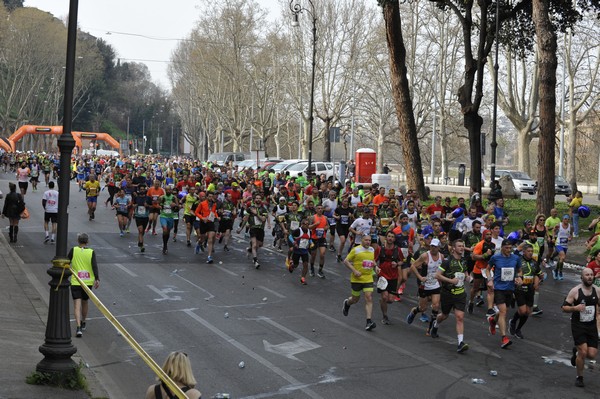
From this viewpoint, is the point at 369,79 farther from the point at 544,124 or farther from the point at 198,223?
the point at 198,223

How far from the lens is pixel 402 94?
3441 cm

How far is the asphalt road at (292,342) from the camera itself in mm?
10664

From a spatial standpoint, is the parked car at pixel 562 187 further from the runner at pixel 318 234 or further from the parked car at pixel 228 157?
the runner at pixel 318 234

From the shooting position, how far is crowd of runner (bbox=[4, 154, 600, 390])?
13.7m

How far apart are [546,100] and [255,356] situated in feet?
55.8

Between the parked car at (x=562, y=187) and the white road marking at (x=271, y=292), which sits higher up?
the parked car at (x=562, y=187)

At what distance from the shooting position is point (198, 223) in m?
22.5

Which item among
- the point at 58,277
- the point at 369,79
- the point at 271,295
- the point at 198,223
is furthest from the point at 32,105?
the point at 58,277

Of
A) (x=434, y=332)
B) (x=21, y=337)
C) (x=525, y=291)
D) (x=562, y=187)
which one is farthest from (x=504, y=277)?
(x=562, y=187)

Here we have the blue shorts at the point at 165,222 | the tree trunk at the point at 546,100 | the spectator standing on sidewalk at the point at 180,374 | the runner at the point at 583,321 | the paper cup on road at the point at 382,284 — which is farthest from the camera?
the tree trunk at the point at 546,100

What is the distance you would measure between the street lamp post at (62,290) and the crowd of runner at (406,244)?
5668mm

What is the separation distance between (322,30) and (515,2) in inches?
1150

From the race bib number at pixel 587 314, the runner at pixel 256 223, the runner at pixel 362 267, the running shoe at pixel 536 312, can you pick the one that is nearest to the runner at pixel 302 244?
the runner at pixel 256 223

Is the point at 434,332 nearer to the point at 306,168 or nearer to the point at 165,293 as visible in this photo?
the point at 165,293
